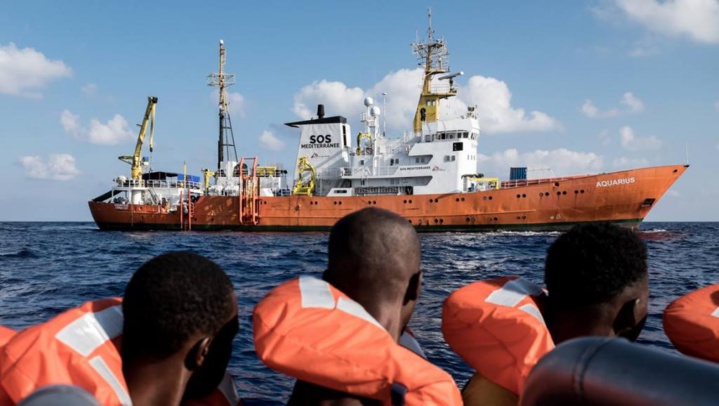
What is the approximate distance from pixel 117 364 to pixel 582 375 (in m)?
1.23

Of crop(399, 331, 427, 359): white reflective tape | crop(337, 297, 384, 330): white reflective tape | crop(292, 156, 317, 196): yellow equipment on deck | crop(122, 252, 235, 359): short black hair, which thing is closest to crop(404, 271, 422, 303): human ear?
crop(337, 297, 384, 330): white reflective tape

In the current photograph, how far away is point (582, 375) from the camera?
3.30 ft

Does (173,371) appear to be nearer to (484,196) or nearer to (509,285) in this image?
(509,285)

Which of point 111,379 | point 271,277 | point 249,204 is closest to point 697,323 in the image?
point 111,379

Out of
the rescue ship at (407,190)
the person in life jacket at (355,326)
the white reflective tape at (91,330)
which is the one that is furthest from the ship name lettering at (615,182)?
the white reflective tape at (91,330)

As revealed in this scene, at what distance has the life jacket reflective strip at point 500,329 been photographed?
1761 millimetres

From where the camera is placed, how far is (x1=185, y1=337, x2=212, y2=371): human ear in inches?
61.9

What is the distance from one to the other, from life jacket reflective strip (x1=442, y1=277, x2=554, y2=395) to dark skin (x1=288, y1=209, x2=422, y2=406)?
35cm

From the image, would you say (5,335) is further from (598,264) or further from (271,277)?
(271,277)

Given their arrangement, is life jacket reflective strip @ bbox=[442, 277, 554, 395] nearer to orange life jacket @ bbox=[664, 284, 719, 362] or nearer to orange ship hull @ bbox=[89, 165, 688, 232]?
orange life jacket @ bbox=[664, 284, 719, 362]

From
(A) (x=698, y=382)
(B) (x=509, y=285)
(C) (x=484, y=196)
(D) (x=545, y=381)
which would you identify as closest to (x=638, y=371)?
(A) (x=698, y=382)

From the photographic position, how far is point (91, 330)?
1539 mm

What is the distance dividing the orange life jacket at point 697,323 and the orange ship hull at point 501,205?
26050 mm

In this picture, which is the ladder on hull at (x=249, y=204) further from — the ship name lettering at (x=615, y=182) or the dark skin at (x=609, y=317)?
the dark skin at (x=609, y=317)
